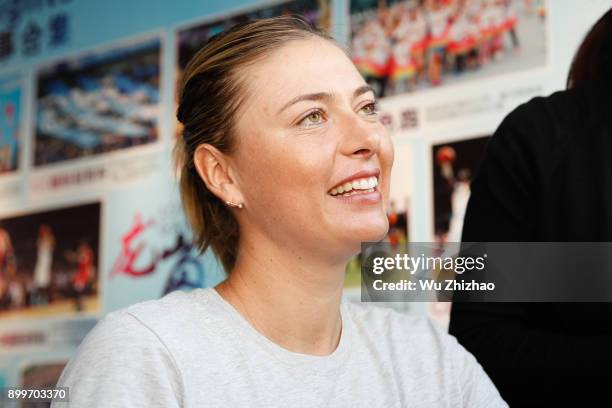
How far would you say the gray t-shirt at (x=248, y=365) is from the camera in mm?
885

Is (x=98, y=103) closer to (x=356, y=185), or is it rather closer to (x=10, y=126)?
(x=10, y=126)

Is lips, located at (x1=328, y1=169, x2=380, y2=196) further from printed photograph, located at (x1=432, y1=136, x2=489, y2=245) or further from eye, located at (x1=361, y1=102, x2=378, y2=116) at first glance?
printed photograph, located at (x1=432, y1=136, x2=489, y2=245)

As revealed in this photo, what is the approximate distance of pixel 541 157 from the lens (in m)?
1.09

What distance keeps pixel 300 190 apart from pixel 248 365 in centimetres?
22

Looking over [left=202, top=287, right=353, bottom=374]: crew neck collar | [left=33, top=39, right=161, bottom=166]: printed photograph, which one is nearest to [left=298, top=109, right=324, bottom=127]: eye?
[left=202, top=287, right=353, bottom=374]: crew neck collar

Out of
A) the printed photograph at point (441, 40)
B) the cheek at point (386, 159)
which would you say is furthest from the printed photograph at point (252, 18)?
the cheek at point (386, 159)

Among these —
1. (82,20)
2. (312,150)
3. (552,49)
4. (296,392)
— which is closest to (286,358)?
(296,392)

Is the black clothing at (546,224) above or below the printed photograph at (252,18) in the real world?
below

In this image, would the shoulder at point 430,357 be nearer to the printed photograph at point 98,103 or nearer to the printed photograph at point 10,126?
the printed photograph at point 98,103

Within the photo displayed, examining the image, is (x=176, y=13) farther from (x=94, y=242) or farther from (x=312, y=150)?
(x=312, y=150)

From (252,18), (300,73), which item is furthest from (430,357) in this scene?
(252,18)

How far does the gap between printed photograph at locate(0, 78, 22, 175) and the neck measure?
1.65 m

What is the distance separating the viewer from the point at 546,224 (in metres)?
1.07

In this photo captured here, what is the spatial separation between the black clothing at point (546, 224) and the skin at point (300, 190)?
0.17 meters
